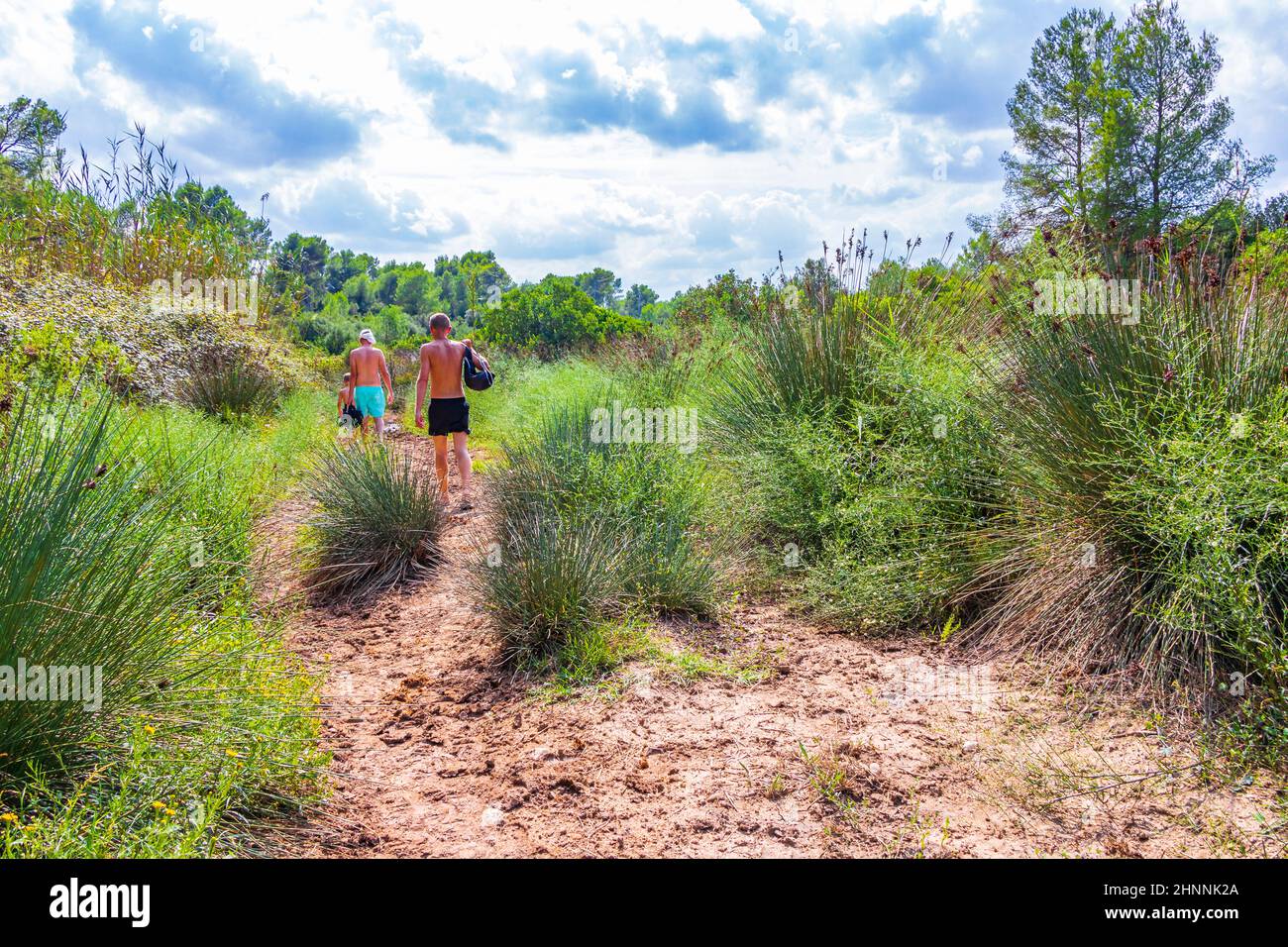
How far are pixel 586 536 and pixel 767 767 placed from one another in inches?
71.2

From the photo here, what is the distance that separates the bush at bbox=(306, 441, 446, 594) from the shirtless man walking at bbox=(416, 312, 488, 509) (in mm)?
1377

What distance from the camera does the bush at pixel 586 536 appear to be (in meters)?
4.08

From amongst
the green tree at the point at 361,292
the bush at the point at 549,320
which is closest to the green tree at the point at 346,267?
the green tree at the point at 361,292

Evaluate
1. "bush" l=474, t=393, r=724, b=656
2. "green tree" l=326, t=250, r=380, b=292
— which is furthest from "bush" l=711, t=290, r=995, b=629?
"green tree" l=326, t=250, r=380, b=292

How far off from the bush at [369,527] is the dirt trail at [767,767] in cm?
150

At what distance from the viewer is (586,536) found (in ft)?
14.3

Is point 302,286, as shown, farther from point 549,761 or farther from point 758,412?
point 549,761

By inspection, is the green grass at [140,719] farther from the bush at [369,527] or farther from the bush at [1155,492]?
the bush at [1155,492]

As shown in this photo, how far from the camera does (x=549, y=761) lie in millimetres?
3082

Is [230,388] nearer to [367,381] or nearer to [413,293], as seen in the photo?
[367,381]

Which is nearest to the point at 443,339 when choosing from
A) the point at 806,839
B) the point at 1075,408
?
the point at 1075,408

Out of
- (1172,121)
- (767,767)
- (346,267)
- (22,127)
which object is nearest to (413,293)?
(346,267)

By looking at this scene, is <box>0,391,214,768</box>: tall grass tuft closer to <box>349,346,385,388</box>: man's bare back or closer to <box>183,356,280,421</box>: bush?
<box>349,346,385,388</box>: man's bare back

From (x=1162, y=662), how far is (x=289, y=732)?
10.6 ft
